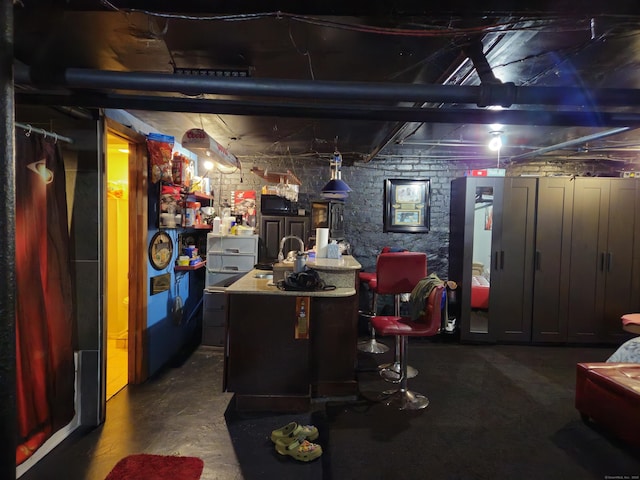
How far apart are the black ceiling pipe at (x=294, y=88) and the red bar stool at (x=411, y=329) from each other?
1.52 m

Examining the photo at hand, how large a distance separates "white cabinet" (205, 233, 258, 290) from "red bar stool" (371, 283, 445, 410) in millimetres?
2093

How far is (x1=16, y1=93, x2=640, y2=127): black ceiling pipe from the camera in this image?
1.93 m

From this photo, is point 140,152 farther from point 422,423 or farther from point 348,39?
point 422,423

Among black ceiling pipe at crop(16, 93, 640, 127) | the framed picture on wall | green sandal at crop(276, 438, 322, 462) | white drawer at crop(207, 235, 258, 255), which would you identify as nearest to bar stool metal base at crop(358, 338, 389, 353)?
the framed picture on wall

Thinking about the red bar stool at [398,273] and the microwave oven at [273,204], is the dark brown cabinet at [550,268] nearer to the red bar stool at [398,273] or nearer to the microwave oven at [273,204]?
the red bar stool at [398,273]

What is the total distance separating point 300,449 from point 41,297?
1.85m

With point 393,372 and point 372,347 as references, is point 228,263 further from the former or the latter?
point 393,372

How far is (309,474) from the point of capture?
6.89 ft

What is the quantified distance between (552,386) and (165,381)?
12.2ft

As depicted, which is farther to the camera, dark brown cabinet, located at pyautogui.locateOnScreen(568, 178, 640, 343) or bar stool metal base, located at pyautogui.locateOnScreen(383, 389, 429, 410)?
dark brown cabinet, located at pyautogui.locateOnScreen(568, 178, 640, 343)

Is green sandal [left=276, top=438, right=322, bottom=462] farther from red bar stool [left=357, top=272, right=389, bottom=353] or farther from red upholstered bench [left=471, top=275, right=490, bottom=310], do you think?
red upholstered bench [left=471, top=275, right=490, bottom=310]

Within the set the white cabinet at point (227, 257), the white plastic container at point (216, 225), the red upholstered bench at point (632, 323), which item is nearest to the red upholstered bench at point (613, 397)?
the red upholstered bench at point (632, 323)

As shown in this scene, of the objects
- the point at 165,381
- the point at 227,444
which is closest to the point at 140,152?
the point at 165,381

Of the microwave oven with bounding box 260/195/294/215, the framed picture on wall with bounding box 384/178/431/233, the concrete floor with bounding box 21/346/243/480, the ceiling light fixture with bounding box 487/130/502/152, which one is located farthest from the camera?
the framed picture on wall with bounding box 384/178/431/233
